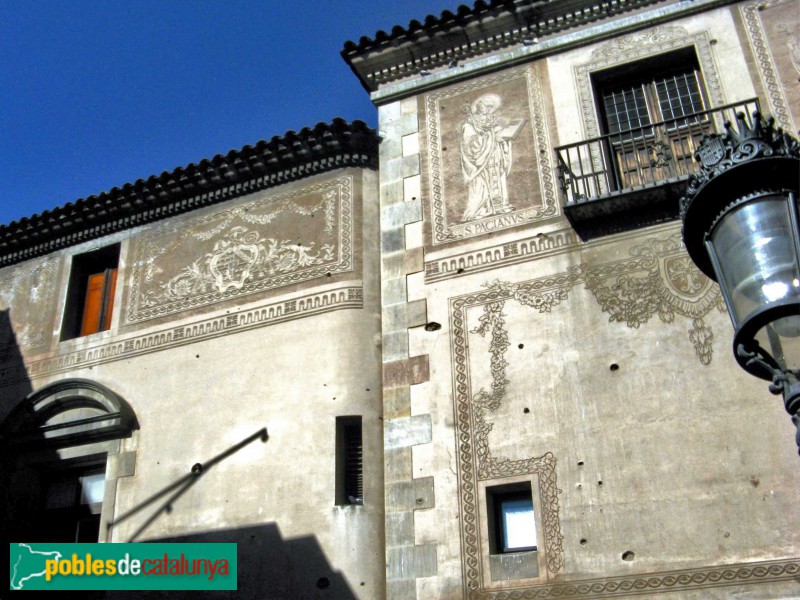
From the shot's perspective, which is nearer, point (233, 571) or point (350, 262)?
point (233, 571)

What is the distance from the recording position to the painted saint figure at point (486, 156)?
10.1 meters

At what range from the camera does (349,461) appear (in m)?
9.75

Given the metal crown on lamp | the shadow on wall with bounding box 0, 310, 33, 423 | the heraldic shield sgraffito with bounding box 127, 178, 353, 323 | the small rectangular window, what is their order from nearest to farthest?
1. the metal crown on lamp
2. the small rectangular window
3. the heraldic shield sgraffito with bounding box 127, 178, 353, 323
4. the shadow on wall with bounding box 0, 310, 33, 423

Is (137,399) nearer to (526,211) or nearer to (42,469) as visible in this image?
(42,469)

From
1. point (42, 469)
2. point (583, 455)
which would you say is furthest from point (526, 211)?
point (42, 469)

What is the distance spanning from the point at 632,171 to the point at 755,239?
18.6 ft

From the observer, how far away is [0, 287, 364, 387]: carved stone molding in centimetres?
1055

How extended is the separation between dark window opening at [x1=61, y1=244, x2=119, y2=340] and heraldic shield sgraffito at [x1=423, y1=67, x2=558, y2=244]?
4.83 m

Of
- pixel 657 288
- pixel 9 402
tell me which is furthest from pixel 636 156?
pixel 9 402

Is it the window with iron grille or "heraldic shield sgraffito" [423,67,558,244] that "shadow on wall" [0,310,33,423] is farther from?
the window with iron grille

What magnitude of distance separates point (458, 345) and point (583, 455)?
5.88 feet

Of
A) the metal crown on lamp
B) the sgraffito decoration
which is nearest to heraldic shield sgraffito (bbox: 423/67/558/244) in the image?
the sgraffito decoration

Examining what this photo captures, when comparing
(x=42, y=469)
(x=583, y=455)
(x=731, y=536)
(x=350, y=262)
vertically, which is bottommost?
(x=731, y=536)

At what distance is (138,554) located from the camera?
950cm
